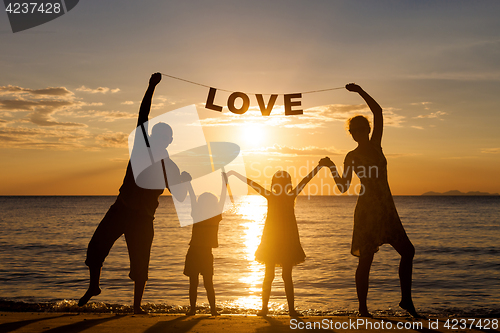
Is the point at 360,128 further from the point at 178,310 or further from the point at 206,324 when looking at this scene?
the point at 178,310

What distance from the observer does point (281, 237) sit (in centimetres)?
525

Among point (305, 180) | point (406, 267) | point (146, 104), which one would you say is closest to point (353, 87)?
point (305, 180)

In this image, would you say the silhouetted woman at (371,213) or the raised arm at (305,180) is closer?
the silhouetted woman at (371,213)

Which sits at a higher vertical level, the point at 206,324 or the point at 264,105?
the point at 264,105

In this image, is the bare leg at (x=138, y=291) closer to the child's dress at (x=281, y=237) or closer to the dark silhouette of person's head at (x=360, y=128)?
the child's dress at (x=281, y=237)

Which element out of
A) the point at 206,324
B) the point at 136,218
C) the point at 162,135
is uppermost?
the point at 162,135

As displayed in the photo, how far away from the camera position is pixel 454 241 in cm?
2483

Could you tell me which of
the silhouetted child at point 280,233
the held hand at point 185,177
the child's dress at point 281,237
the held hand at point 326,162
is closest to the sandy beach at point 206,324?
the silhouetted child at point 280,233

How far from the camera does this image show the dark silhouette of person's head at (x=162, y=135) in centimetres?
498

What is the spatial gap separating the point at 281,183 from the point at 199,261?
1.68m

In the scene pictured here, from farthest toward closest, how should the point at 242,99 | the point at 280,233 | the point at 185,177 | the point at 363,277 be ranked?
the point at 242,99
the point at 280,233
the point at 185,177
the point at 363,277

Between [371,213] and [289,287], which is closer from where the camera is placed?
[371,213]

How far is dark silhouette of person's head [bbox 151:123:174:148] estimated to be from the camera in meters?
4.98

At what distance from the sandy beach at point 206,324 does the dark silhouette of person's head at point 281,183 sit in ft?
5.65
